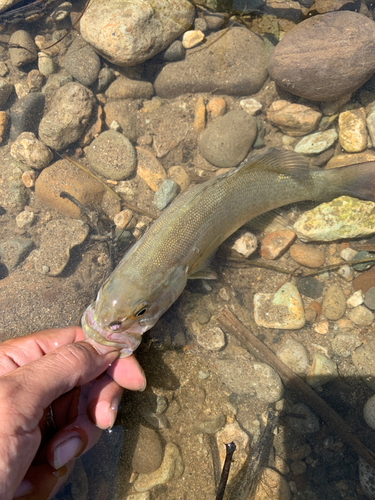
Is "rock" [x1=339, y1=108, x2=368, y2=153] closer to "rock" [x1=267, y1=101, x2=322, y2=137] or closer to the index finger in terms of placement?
"rock" [x1=267, y1=101, x2=322, y2=137]

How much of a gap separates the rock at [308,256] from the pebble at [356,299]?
67cm

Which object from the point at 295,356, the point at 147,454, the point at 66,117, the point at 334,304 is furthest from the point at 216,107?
the point at 147,454

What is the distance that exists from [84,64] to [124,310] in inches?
196

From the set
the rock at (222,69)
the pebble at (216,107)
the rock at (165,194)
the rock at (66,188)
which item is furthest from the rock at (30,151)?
the pebble at (216,107)

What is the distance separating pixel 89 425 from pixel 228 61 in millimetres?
6253

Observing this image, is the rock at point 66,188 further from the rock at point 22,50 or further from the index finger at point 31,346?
the rock at point 22,50

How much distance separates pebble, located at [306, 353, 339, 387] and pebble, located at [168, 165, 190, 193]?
3517mm

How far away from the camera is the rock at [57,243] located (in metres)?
4.69

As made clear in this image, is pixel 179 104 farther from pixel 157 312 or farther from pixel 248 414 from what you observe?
pixel 248 414

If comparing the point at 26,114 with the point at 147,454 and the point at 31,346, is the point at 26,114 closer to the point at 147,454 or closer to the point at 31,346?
the point at 31,346

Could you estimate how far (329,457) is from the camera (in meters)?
3.94

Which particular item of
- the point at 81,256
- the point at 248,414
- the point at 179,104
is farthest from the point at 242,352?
the point at 179,104

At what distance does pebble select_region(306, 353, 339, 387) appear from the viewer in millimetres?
4254

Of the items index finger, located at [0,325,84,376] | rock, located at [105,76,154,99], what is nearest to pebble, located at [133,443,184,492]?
index finger, located at [0,325,84,376]
